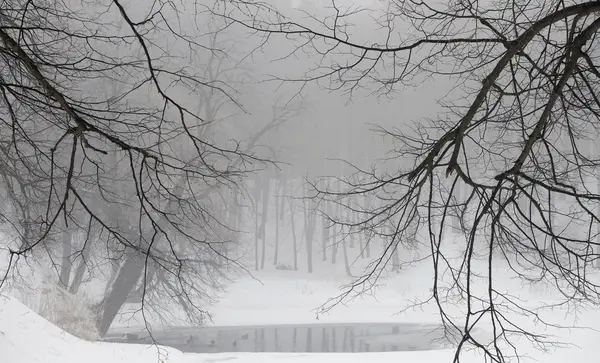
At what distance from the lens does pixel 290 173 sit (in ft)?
131

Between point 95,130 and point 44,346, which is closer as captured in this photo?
point 95,130

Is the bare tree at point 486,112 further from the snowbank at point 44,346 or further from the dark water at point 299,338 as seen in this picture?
the dark water at point 299,338

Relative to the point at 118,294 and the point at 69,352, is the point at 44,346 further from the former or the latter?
the point at 118,294

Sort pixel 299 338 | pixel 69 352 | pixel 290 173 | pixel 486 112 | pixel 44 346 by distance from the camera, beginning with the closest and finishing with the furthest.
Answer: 1. pixel 486 112
2. pixel 44 346
3. pixel 69 352
4. pixel 299 338
5. pixel 290 173

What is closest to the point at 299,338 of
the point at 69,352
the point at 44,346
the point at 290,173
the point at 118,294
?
the point at 118,294

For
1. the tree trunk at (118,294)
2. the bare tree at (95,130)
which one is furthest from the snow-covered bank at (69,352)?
the tree trunk at (118,294)

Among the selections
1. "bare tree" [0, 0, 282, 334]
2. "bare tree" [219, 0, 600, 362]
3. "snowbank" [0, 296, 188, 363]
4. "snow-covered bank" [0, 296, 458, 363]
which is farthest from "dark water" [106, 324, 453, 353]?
"bare tree" [219, 0, 600, 362]

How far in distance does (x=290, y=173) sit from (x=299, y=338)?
865 inches

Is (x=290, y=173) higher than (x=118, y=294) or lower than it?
higher

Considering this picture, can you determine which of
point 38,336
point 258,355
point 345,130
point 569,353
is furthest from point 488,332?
point 345,130

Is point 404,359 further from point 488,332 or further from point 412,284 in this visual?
point 412,284

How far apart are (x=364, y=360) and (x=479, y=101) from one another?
7773 millimetres

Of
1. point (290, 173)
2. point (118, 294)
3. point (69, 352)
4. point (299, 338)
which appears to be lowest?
point (69, 352)

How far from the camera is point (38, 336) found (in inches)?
334
